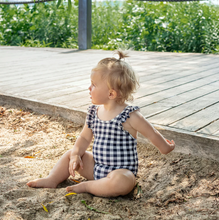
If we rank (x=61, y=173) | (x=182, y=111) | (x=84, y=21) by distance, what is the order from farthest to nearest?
(x=84, y=21) < (x=182, y=111) < (x=61, y=173)

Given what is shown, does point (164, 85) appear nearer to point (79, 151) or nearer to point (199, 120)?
point (199, 120)

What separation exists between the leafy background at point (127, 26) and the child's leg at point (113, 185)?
17.4ft

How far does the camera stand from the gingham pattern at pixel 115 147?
6.28 ft

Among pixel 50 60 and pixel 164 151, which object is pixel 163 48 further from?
pixel 164 151

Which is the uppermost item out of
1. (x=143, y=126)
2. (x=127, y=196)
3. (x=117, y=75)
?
(x=117, y=75)

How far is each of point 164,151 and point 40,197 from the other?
0.77 m

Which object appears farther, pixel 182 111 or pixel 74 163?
pixel 182 111

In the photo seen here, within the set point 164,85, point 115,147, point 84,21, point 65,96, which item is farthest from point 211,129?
point 84,21

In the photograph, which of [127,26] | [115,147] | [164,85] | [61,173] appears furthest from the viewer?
[127,26]

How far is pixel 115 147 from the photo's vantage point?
6.30 ft

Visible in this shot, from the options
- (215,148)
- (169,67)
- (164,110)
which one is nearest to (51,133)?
(164,110)

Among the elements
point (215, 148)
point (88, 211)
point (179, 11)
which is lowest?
point (88, 211)

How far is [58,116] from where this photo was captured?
3.03 metres

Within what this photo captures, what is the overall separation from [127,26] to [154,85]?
528 centimetres
